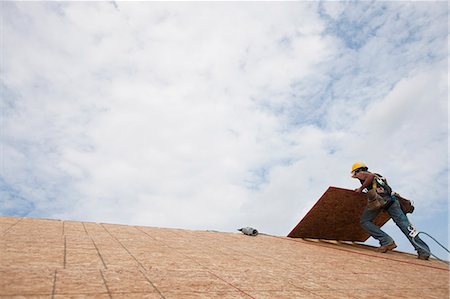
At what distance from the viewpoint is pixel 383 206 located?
7.72 metres

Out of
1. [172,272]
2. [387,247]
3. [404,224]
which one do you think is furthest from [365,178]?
[172,272]

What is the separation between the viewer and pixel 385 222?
358 inches

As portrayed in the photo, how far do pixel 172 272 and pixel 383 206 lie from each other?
19.5ft

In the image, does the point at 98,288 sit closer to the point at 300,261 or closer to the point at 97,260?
the point at 97,260

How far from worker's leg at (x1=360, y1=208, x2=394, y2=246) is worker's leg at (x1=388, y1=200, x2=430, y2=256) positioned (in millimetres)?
361

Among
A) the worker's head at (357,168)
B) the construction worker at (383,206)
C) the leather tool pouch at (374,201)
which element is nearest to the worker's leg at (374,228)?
the construction worker at (383,206)

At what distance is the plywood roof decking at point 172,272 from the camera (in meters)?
2.78

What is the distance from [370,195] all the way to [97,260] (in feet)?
20.9

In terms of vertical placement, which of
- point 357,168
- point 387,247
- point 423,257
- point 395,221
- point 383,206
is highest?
point 357,168

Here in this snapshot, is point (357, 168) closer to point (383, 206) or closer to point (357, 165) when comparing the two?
point (357, 165)

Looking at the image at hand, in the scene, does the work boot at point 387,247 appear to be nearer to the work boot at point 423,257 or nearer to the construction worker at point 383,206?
the construction worker at point 383,206

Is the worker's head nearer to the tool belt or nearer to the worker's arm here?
the worker's arm

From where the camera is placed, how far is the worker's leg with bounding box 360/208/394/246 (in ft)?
26.4

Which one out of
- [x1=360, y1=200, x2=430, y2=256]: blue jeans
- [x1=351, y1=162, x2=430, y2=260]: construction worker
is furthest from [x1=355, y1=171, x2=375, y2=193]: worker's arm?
[x1=360, y1=200, x2=430, y2=256]: blue jeans
